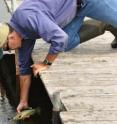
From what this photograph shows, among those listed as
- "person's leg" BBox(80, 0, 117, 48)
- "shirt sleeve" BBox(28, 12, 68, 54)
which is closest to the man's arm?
"shirt sleeve" BBox(28, 12, 68, 54)

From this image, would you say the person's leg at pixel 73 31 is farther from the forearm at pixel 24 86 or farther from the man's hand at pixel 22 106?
the man's hand at pixel 22 106

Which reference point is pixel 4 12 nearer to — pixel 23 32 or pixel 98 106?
pixel 23 32

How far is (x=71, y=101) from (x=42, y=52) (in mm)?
1755

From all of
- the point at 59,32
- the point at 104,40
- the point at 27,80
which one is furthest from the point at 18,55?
the point at 104,40

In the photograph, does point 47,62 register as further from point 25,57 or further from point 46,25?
point 46,25

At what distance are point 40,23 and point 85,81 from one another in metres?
0.67

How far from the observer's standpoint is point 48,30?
5.03 metres

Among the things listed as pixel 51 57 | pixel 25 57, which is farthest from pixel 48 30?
pixel 25 57

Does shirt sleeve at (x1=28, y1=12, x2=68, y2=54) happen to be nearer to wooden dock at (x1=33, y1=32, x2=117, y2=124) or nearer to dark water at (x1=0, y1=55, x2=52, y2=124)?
wooden dock at (x1=33, y1=32, x2=117, y2=124)

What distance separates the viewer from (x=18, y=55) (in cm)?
553

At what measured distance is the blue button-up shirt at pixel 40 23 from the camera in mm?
5047

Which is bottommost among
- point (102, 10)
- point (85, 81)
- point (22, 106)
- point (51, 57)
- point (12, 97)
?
point (12, 97)

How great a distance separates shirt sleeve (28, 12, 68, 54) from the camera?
5035 millimetres

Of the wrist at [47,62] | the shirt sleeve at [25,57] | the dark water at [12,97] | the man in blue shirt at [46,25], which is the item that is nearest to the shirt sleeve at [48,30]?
the man in blue shirt at [46,25]
